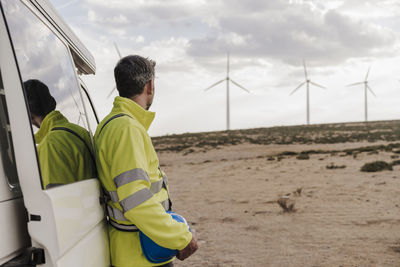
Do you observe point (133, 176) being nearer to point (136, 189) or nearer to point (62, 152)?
point (136, 189)

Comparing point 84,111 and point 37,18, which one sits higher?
point 37,18

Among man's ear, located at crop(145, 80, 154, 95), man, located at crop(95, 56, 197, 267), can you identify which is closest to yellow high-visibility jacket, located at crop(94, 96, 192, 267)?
man, located at crop(95, 56, 197, 267)

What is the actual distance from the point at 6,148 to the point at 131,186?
64 centimetres

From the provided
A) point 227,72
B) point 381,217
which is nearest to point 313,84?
point 227,72

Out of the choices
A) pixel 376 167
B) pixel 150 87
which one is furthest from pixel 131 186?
pixel 376 167

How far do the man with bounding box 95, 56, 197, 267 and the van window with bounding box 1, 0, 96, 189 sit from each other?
7.3 inches

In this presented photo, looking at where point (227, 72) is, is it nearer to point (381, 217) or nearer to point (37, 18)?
point (381, 217)

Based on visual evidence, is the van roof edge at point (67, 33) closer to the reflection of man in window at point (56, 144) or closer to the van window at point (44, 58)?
the van window at point (44, 58)

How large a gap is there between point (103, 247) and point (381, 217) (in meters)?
8.22

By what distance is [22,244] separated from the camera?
4.77ft

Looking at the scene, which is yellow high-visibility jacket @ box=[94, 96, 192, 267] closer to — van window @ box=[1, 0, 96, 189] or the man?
the man

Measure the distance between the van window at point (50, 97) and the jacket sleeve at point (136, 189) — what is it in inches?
13.1

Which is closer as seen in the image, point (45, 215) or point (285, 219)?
point (45, 215)

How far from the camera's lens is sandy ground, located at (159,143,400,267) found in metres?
6.50
